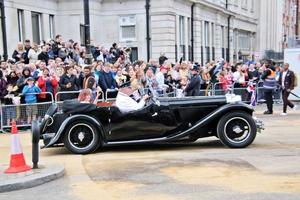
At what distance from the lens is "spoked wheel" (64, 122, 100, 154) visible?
9.40 metres

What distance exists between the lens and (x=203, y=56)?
3919 cm

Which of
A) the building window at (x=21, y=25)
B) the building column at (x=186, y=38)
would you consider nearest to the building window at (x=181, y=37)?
the building column at (x=186, y=38)

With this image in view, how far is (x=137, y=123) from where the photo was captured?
9.51 m

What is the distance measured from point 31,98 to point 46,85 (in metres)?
0.63

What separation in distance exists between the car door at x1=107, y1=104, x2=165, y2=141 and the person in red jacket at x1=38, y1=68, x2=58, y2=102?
4.50 m

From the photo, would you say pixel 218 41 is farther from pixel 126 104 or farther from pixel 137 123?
pixel 137 123

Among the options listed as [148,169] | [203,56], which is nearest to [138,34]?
[203,56]

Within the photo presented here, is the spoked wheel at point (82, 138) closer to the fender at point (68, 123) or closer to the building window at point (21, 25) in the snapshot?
the fender at point (68, 123)

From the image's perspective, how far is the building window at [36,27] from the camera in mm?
25938

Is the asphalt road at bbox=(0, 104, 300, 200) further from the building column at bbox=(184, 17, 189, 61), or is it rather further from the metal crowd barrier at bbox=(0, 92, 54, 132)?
the building column at bbox=(184, 17, 189, 61)

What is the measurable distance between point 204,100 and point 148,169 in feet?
7.67

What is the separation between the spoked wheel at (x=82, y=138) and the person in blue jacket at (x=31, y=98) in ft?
13.4

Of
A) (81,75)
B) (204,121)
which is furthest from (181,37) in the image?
(204,121)

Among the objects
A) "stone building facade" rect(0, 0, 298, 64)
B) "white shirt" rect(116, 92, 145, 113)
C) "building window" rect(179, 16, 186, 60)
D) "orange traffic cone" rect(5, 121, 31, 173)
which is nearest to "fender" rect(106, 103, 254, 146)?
"white shirt" rect(116, 92, 145, 113)
